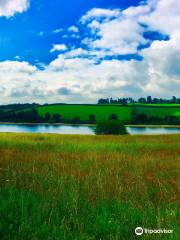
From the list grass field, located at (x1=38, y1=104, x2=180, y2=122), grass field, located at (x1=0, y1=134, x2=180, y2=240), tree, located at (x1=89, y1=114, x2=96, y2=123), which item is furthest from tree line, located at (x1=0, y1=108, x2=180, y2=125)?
grass field, located at (x1=0, y1=134, x2=180, y2=240)

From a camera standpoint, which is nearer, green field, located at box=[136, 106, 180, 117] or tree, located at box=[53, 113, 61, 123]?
tree, located at box=[53, 113, 61, 123]

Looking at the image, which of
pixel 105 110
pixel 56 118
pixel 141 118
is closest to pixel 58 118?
pixel 56 118

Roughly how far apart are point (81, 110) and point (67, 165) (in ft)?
395

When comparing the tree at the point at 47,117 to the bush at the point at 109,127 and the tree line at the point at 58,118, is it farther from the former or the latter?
the bush at the point at 109,127

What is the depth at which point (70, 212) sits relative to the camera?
562 cm

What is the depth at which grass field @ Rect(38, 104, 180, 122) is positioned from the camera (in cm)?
11912

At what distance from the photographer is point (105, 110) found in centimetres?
12438

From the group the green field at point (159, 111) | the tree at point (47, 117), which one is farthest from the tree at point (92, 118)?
the green field at point (159, 111)

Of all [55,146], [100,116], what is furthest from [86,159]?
[100,116]

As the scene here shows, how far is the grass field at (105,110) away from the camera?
119 metres

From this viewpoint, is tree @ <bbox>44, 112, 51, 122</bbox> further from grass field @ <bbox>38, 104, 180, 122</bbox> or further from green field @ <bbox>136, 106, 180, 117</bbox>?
green field @ <bbox>136, 106, 180, 117</bbox>

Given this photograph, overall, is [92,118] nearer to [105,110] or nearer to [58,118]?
[105,110]

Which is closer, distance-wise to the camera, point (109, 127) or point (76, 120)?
point (109, 127)

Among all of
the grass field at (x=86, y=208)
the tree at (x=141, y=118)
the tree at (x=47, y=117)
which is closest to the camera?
the grass field at (x=86, y=208)
